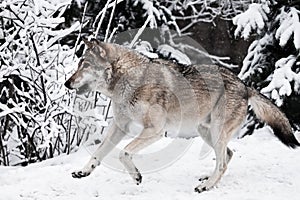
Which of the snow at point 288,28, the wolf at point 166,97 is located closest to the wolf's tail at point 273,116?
the wolf at point 166,97

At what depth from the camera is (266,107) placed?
5.21 metres

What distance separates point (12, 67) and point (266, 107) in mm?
2883

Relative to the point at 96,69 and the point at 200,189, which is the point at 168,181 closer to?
the point at 200,189

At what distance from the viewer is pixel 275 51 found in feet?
27.5

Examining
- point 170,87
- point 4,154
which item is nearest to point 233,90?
point 170,87

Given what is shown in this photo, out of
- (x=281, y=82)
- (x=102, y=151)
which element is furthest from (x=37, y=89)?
(x=281, y=82)

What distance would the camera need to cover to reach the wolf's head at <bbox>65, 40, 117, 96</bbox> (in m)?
4.97

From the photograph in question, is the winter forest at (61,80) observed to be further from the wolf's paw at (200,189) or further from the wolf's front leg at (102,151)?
the wolf's paw at (200,189)

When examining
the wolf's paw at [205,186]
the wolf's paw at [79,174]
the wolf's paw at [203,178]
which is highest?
the wolf's paw at [79,174]

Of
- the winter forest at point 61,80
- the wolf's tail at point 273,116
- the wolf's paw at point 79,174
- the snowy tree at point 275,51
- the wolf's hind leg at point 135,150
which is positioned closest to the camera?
the wolf's hind leg at point 135,150

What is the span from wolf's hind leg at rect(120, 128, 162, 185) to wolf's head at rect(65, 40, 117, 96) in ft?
2.04

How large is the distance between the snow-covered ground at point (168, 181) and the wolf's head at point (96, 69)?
2.74 feet

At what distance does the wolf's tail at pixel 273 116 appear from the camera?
5.16 meters

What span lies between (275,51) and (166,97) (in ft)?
12.7
